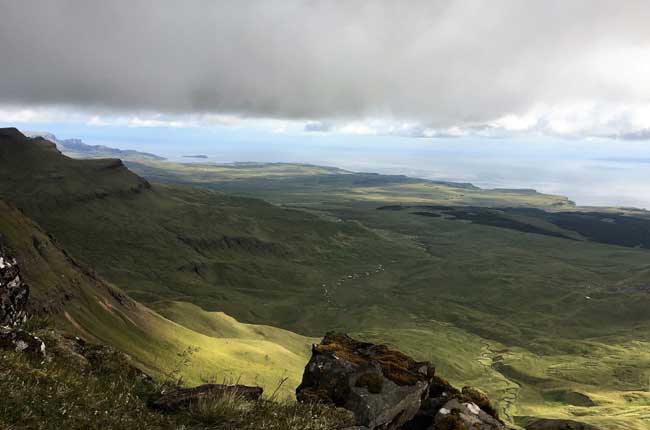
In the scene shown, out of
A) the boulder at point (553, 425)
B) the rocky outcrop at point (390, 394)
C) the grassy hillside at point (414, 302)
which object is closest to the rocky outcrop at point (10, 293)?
the rocky outcrop at point (390, 394)

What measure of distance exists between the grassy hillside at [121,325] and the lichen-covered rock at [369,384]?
813 inches

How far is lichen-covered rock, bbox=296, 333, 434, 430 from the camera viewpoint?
56.1 ft

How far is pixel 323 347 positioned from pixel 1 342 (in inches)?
569

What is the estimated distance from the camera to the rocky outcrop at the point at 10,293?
50.4 feet

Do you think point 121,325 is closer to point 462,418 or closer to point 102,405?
point 462,418

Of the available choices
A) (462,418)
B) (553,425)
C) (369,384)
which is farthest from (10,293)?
(553,425)

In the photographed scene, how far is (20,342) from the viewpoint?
38.5 feet

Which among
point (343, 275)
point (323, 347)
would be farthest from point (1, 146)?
point (323, 347)

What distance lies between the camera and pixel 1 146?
194625mm

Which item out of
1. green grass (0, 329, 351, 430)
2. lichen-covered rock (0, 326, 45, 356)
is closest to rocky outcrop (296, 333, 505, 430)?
green grass (0, 329, 351, 430)

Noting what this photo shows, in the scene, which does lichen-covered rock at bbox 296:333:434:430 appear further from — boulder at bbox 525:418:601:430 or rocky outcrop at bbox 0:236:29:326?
rocky outcrop at bbox 0:236:29:326

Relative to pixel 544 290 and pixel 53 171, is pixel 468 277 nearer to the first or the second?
pixel 544 290

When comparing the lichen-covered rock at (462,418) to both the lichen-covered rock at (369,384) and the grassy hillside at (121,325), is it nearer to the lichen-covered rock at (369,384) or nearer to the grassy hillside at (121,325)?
the lichen-covered rock at (369,384)

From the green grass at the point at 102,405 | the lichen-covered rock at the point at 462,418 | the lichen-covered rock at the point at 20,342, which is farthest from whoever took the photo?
the lichen-covered rock at the point at 462,418
